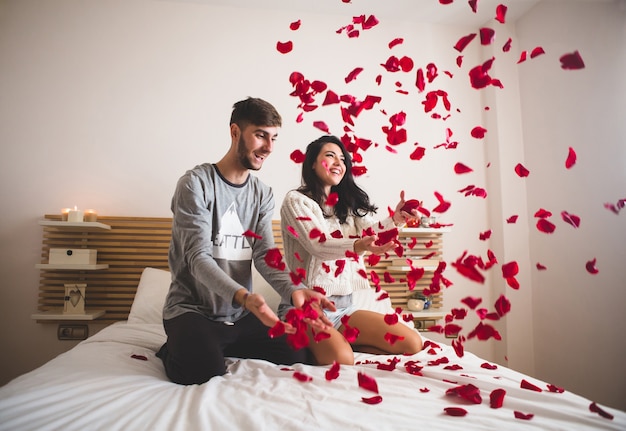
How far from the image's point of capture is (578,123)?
Result: 2674mm

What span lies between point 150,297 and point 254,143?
1298 millimetres

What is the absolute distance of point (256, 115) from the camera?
5.39ft

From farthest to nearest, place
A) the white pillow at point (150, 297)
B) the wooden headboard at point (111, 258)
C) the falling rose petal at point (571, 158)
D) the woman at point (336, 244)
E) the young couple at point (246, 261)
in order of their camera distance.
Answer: the wooden headboard at point (111, 258) < the white pillow at point (150, 297) < the woman at point (336, 244) < the young couple at point (246, 261) < the falling rose petal at point (571, 158)

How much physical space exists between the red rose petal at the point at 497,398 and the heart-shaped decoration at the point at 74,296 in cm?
252

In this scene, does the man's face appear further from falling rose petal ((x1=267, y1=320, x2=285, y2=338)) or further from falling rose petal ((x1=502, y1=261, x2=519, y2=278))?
falling rose petal ((x1=502, y1=261, x2=519, y2=278))

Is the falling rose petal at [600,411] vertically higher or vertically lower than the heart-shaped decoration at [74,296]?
lower

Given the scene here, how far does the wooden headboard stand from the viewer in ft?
8.66

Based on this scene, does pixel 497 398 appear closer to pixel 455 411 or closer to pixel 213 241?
pixel 455 411

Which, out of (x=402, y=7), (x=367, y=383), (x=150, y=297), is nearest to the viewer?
(x=367, y=383)

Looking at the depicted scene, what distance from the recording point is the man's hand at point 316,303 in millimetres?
1227

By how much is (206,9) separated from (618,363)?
3.85 metres

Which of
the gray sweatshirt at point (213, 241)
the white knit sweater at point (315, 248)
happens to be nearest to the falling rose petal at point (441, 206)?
the white knit sweater at point (315, 248)

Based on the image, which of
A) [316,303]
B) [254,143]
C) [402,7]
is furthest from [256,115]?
[402,7]

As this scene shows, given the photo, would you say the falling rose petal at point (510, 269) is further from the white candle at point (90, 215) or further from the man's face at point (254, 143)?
the white candle at point (90, 215)
